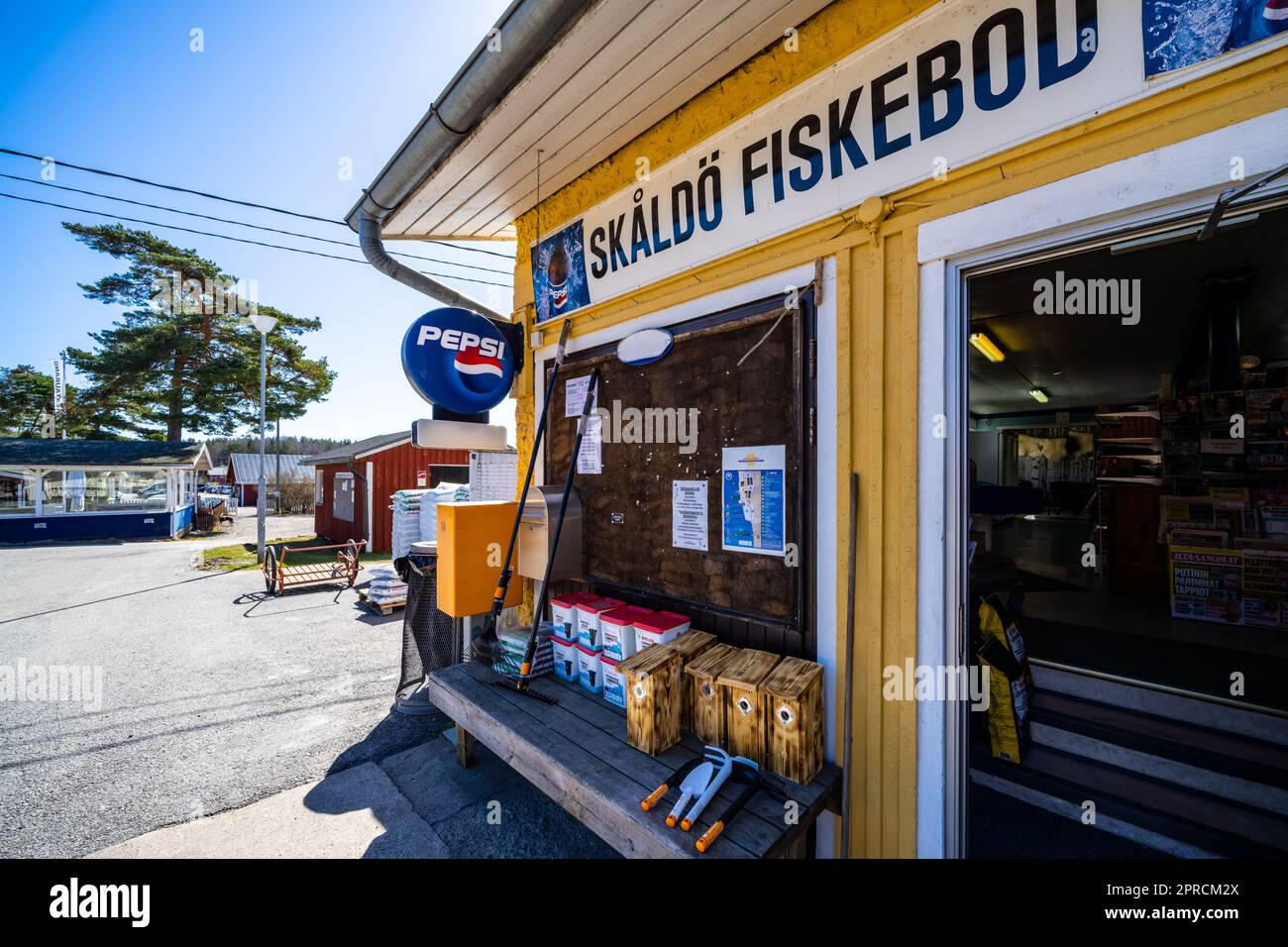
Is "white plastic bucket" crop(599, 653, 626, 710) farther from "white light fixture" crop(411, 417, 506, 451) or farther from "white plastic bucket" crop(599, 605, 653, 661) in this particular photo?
"white light fixture" crop(411, 417, 506, 451)

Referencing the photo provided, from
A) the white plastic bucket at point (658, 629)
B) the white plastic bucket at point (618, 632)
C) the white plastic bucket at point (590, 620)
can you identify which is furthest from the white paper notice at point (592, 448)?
the white plastic bucket at point (658, 629)

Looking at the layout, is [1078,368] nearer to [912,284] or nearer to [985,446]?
[985,446]

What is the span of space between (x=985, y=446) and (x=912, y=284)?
12.8m

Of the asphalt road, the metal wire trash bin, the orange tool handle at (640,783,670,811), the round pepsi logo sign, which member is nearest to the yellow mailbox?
the metal wire trash bin

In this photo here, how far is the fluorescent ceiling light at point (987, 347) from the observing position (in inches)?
219

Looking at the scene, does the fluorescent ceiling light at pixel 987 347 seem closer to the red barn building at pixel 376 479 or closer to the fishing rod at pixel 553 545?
the fishing rod at pixel 553 545

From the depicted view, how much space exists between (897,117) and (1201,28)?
2.89ft

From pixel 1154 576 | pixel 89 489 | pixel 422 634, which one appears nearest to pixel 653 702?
pixel 422 634

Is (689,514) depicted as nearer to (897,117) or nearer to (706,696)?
(706,696)

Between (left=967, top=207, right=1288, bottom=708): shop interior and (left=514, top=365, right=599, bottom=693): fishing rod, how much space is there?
2.57 meters

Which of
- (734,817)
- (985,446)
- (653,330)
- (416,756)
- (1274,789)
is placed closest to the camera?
(734,817)

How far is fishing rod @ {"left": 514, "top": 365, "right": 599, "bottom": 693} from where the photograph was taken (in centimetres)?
297
